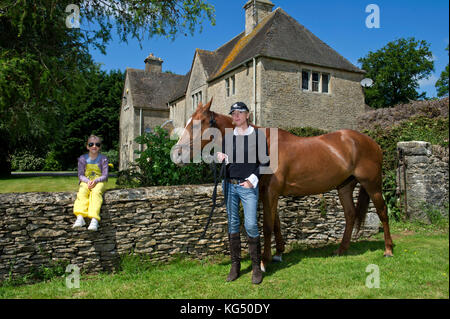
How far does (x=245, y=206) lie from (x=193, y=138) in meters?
1.11

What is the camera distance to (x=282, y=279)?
443 cm

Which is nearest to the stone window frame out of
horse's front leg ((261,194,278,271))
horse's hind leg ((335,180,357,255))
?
horse's hind leg ((335,180,357,255))

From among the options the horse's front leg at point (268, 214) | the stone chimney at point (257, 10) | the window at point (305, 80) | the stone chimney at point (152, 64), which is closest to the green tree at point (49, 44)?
the horse's front leg at point (268, 214)

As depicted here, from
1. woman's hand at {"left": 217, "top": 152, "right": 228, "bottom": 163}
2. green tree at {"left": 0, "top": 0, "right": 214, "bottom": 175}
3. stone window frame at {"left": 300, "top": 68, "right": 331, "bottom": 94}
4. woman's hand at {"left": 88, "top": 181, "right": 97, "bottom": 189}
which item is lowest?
woman's hand at {"left": 88, "top": 181, "right": 97, "bottom": 189}

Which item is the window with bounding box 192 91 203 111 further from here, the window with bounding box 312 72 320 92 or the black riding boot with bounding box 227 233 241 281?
the black riding boot with bounding box 227 233 241 281

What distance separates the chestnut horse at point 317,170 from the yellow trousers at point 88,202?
1427 millimetres

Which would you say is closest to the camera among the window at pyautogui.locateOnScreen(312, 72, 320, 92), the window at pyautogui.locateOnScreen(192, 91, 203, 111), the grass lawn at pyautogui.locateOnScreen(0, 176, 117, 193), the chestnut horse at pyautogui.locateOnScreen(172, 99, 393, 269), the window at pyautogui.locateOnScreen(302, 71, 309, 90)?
the chestnut horse at pyautogui.locateOnScreen(172, 99, 393, 269)

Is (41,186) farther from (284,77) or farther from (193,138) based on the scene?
(193,138)

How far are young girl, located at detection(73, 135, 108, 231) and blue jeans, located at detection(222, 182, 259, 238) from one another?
6.24 ft

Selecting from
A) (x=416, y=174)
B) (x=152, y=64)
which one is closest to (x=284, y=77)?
(x=416, y=174)

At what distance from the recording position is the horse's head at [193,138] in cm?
433

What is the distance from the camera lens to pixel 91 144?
4.83 metres

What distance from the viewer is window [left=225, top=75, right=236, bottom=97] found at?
23.6 meters

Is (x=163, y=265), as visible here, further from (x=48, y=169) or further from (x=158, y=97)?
(x=48, y=169)
